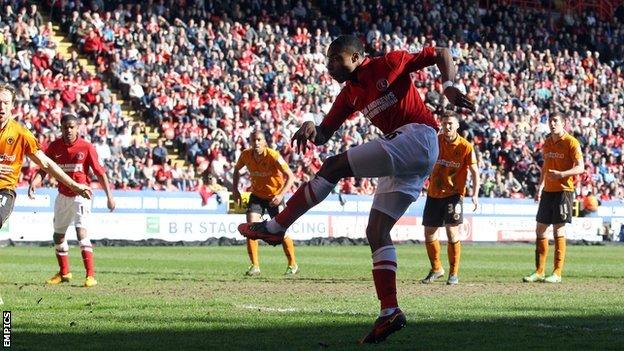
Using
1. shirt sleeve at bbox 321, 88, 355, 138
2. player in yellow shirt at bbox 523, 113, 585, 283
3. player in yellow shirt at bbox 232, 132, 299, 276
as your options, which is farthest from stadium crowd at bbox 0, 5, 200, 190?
shirt sleeve at bbox 321, 88, 355, 138

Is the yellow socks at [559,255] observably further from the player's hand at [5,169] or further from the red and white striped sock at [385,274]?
the player's hand at [5,169]

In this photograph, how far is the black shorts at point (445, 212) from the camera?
17.3m

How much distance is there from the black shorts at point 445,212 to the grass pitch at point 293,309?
91 cm

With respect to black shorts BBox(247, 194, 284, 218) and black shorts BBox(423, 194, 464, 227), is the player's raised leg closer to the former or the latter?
black shorts BBox(423, 194, 464, 227)

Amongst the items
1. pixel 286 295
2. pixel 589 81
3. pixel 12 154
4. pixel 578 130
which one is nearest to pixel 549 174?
pixel 286 295

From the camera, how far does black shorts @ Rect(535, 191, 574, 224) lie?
17.7 m

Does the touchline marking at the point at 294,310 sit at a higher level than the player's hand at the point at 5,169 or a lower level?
lower

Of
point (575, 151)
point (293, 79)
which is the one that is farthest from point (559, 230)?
point (293, 79)

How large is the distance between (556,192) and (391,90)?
8.96 m

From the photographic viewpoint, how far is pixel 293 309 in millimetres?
11883

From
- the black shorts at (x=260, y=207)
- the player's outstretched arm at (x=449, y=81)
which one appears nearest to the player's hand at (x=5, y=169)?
the player's outstretched arm at (x=449, y=81)

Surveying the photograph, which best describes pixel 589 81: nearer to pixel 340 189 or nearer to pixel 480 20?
pixel 480 20

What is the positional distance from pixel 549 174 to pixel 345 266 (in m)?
5.61

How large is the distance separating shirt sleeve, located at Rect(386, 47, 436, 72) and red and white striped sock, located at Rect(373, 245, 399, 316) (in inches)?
56.5
